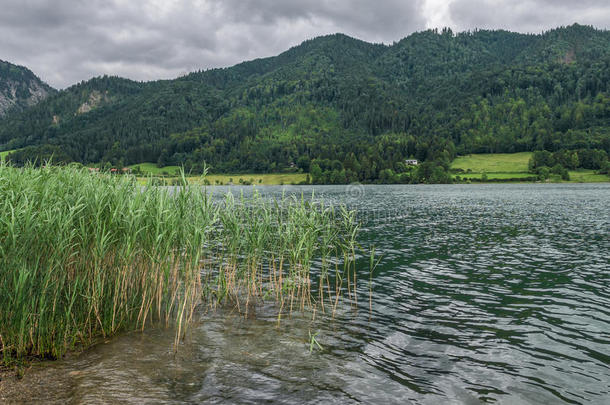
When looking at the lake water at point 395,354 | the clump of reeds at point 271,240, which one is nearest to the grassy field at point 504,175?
the lake water at point 395,354

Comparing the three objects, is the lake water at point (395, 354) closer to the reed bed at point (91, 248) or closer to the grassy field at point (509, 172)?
the reed bed at point (91, 248)

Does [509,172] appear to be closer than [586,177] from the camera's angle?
No

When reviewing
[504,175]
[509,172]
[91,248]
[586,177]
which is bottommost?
[91,248]

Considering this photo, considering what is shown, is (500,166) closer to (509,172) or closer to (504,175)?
(509,172)

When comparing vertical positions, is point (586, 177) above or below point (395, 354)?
above

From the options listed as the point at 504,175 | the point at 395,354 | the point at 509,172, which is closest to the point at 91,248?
the point at 395,354

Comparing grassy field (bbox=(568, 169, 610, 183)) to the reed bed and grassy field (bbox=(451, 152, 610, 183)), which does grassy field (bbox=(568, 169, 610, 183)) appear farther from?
the reed bed

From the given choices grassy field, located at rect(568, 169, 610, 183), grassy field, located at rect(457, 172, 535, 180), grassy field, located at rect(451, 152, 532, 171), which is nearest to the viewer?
grassy field, located at rect(568, 169, 610, 183)

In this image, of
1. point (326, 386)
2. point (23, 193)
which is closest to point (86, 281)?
point (23, 193)

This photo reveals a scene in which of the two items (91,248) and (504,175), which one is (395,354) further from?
(504,175)

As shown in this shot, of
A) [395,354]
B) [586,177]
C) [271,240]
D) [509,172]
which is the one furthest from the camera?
[509,172]

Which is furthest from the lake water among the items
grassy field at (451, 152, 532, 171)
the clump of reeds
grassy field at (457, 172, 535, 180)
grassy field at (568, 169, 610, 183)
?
grassy field at (568, 169, 610, 183)

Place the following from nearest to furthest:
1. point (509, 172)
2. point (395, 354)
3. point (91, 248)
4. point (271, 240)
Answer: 1. point (91, 248)
2. point (395, 354)
3. point (271, 240)
4. point (509, 172)

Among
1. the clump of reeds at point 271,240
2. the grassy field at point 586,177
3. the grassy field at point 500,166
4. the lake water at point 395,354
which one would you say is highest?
the grassy field at point 500,166
